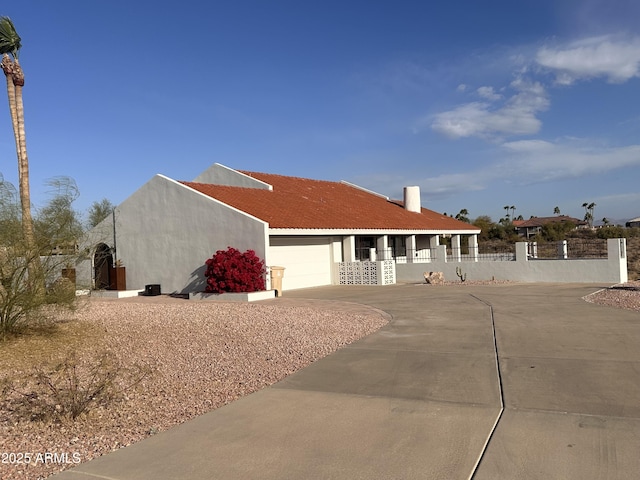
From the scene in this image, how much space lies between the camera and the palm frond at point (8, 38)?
2420 centimetres

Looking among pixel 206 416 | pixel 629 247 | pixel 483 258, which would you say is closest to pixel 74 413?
pixel 206 416

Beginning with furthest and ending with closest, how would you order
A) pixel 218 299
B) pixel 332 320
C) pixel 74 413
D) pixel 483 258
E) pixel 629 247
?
pixel 629 247
pixel 483 258
pixel 218 299
pixel 332 320
pixel 74 413

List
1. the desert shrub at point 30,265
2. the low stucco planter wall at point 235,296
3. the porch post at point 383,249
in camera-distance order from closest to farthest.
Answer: the desert shrub at point 30,265, the low stucco planter wall at point 235,296, the porch post at point 383,249

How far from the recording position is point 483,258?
29328 mm

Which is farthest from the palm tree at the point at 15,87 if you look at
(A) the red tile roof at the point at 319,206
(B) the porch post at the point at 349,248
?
(B) the porch post at the point at 349,248

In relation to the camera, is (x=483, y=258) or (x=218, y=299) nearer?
(x=218, y=299)

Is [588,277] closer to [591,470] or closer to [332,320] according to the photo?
[332,320]

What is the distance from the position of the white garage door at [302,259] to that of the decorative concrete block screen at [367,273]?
0.85 metres

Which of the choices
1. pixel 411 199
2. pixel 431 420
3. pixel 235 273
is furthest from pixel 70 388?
pixel 411 199

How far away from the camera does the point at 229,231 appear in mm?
23109

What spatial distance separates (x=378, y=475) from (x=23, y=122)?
24.0 m

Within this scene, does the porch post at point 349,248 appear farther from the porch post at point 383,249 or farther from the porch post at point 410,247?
the porch post at point 410,247

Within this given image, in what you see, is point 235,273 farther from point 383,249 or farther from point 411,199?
point 411,199

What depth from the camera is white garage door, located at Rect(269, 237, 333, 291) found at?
989 inches
